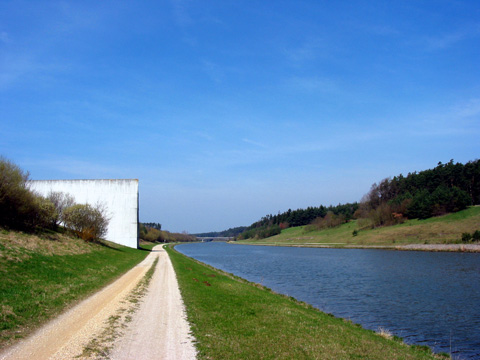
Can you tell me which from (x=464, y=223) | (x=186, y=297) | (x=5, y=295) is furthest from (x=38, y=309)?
(x=464, y=223)

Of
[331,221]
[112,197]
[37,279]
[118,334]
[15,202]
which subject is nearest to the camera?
[118,334]

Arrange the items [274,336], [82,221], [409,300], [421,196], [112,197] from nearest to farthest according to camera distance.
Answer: [274,336] → [409,300] → [82,221] → [112,197] → [421,196]

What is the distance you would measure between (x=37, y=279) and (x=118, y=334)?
852 cm

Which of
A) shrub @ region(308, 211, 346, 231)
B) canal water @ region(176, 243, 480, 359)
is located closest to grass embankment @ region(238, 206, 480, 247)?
shrub @ region(308, 211, 346, 231)

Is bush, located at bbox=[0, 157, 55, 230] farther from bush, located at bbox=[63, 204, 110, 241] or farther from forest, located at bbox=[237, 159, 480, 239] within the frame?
→ forest, located at bbox=[237, 159, 480, 239]

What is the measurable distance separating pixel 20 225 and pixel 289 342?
24.4 metres

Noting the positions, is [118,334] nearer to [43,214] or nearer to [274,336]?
[274,336]

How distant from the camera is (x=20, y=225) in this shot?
1049 inches

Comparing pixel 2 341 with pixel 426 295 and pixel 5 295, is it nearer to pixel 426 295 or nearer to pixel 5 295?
pixel 5 295

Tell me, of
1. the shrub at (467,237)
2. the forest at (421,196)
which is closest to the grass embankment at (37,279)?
the shrub at (467,237)

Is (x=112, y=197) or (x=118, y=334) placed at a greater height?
(x=112, y=197)

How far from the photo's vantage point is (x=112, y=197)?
208ft

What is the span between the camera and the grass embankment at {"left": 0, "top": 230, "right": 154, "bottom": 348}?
36.4 feet

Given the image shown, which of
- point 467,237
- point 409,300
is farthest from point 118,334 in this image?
point 467,237
